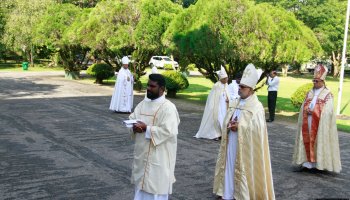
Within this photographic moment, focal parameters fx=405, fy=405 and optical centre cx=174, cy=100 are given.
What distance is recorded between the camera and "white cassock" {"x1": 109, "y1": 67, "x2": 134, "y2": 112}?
48.3 ft

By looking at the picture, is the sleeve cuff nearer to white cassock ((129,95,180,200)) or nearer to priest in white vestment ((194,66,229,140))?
white cassock ((129,95,180,200))

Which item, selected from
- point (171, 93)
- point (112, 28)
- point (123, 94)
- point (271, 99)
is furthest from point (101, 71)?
point (271, 99)

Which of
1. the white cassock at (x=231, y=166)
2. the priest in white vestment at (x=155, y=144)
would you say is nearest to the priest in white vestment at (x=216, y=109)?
the white cassock at (x=231, y=166)

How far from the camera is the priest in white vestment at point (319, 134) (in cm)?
777

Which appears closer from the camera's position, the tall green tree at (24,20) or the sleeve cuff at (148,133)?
the sleeve cuff at (148,133)

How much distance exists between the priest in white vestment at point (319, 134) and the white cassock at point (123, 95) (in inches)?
312

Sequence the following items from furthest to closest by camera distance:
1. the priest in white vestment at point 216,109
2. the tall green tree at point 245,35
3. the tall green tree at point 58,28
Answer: the tall green tree at point 58,28 → the tall green tree at point 245,35 → the priest in white vestment at point 216,109

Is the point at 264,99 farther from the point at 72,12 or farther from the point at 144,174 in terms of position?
the point at 144,174

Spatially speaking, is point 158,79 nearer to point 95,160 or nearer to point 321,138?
point 95,160

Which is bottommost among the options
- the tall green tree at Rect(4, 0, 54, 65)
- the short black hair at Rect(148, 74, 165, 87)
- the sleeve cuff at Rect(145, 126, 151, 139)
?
the sleeve cuff at Rect(145, 126, 151, 139)

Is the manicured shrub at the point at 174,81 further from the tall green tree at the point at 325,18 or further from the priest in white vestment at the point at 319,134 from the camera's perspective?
the tall green tree at the point at 325,18

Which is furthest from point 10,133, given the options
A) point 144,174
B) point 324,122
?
point 324,122

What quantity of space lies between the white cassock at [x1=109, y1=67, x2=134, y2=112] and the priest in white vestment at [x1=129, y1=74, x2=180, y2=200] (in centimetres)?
990

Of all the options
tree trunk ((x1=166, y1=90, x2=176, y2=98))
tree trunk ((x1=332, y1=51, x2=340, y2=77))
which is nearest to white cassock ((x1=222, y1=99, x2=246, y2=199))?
tree trunk ((x1=166, y1=90, x2=176, y2=98))
